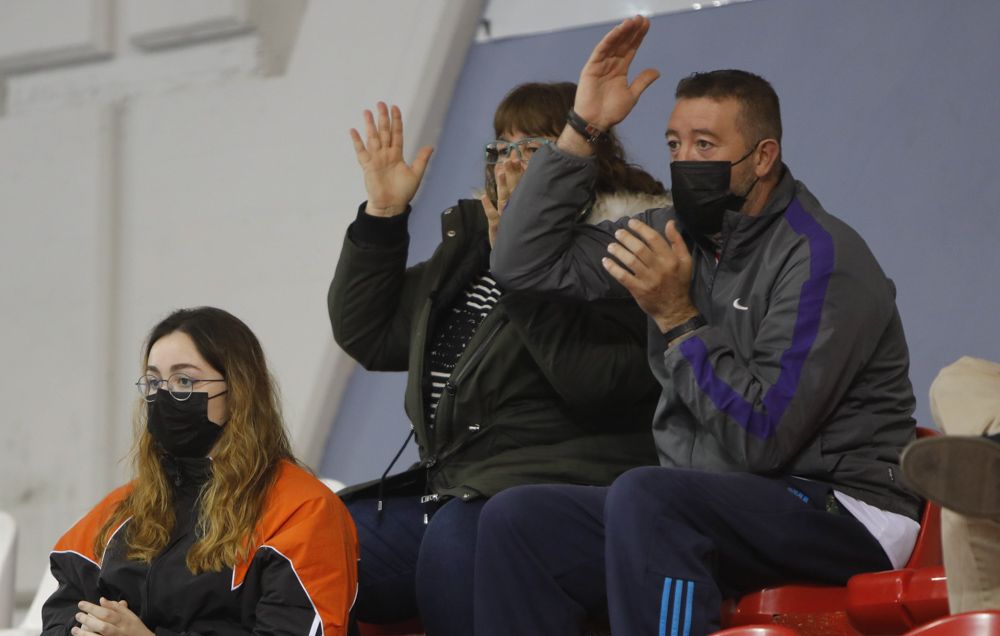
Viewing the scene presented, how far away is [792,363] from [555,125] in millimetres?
731

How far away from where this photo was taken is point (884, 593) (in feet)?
5.93

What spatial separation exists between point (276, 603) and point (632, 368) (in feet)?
2.26

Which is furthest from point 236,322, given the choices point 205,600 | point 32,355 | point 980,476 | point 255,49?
point 32,355

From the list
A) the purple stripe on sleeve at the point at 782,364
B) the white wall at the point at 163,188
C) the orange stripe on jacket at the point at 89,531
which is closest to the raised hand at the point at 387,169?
the orange stripe on jacket at the point at 89,531

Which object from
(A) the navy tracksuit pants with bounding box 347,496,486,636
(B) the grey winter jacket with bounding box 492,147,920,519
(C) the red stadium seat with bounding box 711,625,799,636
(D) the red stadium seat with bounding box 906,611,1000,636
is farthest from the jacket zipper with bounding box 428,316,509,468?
(D) the red stadium seat with bounding box 906,611,1000,636

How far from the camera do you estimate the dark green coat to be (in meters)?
2.33

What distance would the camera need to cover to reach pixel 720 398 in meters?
1.95

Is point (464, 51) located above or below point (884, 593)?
above

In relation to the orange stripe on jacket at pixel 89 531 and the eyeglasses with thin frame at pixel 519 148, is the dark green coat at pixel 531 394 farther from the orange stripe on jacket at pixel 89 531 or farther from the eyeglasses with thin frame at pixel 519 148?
the orange stripe on jacket at pixel 89 531

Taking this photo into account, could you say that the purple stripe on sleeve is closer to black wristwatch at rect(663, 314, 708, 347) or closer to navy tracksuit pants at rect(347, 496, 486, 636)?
black wristwatch at rect(663, 314, 708, 347)

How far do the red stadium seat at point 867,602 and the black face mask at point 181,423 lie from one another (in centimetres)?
89

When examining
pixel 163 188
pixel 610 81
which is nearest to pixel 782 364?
pixel 610 81

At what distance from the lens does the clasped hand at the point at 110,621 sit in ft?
6.88

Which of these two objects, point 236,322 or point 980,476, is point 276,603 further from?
point 980,476
